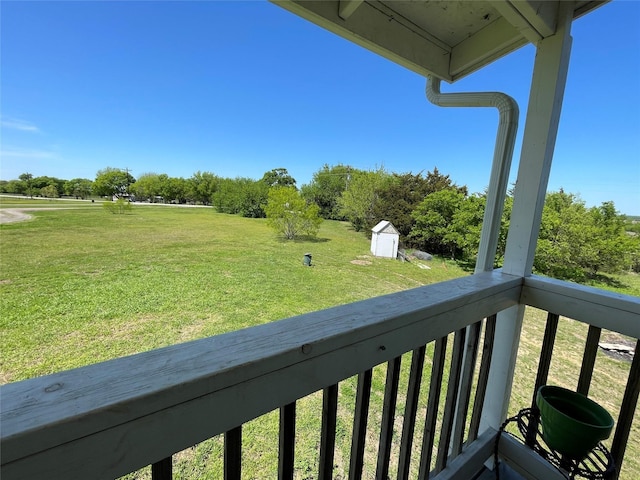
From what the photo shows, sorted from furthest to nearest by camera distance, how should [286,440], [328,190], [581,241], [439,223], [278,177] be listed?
1. [278,177]
2. [328,190]
3. [439,223]
4. [581,241]
5. [286,440]

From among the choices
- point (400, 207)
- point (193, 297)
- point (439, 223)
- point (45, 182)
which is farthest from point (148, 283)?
point (45, 182)

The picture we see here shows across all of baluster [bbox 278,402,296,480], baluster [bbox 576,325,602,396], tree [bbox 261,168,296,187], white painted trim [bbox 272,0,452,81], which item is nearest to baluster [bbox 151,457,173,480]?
baluster [bbox 278,402,296,480]

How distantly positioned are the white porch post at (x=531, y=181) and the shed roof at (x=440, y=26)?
0.23 ft

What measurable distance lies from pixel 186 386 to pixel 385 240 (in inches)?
304

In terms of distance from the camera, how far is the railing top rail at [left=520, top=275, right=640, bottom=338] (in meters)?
0.73

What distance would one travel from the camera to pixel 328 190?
13.7m

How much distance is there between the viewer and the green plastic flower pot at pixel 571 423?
63 centimetres

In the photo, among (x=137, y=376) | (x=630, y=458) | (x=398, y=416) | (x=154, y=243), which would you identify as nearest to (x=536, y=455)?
(x=137, y=376)

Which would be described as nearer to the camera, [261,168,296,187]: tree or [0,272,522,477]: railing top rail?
[0,272,522,477]: railing top rail

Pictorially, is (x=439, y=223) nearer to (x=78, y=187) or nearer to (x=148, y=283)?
(x=148, y=283)

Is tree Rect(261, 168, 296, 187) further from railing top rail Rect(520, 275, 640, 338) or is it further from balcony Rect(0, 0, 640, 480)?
railing top rail Rect(520, 275, 640, 338)

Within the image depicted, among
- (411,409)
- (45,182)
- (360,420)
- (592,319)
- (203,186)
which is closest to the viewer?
(360,420)

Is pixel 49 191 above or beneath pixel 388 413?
above

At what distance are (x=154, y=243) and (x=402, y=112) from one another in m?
9.16
